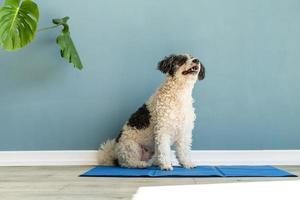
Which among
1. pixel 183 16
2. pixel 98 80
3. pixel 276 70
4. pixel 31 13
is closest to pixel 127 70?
pixel 98 80

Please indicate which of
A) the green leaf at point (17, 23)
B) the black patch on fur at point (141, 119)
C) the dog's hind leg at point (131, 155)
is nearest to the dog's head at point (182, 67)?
the black patch on fur at point (141, 119)

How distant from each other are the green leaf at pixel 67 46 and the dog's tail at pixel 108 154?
27.4 inches

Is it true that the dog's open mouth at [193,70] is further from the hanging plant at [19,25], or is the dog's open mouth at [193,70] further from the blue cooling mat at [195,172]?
the hanging plant at [19,25]

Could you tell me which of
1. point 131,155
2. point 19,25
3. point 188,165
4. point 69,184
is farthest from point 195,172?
point 19,25

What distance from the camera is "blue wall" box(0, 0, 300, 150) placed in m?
3.67

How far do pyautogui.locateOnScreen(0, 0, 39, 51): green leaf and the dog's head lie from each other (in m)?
1.10

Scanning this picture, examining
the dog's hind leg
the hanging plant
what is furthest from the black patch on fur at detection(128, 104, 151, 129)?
the hanging plant

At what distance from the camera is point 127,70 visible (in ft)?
12.3

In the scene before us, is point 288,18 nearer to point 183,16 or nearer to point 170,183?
point 183,16

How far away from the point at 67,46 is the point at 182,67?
→ 0.99m

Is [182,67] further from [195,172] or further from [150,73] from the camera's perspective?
[195,172]

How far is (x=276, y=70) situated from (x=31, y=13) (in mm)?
2116

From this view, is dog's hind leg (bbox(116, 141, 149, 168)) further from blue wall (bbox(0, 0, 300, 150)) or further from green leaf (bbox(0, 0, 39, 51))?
green leaf (bbox(0, 0, 39, 51))

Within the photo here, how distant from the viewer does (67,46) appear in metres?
3.52
